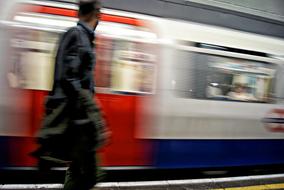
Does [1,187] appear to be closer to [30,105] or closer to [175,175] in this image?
[30,105]

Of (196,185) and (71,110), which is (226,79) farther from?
(71,110)

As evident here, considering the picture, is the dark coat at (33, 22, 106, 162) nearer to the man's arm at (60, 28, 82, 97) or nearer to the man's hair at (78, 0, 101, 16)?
the man's arm at (60, 28, 82, 97)

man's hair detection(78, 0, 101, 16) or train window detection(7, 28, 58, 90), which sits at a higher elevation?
man's hair detection(78, 0, 101, 16)

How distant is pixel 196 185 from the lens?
164 inches

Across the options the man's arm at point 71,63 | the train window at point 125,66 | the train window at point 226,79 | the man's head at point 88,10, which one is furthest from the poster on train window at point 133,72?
the man's arm at point 71,63

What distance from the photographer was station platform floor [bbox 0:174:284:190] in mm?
3796

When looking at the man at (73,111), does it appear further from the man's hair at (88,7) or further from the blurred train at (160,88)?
the blurred train at (160,88)

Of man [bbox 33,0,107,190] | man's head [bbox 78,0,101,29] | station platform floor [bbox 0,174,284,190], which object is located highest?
man's head [bbox 78,0,101,29]

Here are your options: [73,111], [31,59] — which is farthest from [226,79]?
[73,111]

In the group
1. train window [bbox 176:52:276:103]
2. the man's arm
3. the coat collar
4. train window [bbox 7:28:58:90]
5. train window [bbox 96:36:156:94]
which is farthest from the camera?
train window [bbox 176:52:276:103]

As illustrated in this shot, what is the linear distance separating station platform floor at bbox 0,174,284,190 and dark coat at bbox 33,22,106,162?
1.55 metres

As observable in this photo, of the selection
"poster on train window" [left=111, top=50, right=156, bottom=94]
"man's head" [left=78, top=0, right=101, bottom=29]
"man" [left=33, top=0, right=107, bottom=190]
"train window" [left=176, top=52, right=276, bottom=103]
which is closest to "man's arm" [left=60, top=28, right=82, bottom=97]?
"man" [left=33, top=0, right=107, bottom=190]

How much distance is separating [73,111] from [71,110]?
0.01 metres

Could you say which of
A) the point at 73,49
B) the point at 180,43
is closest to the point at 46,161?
the point at 73,49
